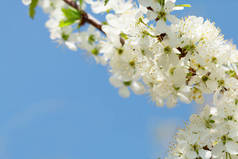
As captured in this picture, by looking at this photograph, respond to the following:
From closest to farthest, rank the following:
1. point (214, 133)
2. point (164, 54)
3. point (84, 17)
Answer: point (164, 54) → point (214, 133) → point (84, 17)

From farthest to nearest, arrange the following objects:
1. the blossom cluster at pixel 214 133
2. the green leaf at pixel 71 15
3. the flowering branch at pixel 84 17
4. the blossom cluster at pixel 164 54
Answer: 1. the green leaf at pixel 71 15
2. the flowering branch at pixel 84 17
3. the blossom cluster at pixel 214 133
4. the blossom cluster at pixel 164 54

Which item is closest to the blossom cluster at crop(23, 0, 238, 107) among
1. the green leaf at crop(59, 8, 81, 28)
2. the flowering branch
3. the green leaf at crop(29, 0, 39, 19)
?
the flowering branch

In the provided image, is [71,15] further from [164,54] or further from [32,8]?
[164,54]

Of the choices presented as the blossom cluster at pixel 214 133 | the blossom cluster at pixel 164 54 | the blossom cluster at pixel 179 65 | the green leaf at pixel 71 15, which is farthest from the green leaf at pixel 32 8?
the blossom cluster at pixel 214 133

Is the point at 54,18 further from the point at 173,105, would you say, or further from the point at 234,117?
the point at 234,117

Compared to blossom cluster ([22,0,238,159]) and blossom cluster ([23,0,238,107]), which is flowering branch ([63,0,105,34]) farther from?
blossom cluster ([23,0,238,107])

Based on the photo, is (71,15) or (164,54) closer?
(164,54)

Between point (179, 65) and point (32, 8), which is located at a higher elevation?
point (32, 8)

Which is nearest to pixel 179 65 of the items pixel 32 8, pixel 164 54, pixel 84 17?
pixel 164 54

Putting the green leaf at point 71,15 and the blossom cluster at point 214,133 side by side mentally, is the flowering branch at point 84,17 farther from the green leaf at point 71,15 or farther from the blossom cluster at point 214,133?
the blossom cluster at point 214,133

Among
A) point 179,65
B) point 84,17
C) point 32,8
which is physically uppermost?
point 32,8
